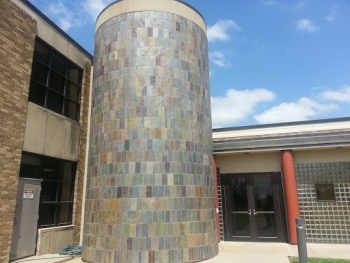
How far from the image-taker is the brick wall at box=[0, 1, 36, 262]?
847 centimetres

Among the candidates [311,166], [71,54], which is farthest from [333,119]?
[71,54]

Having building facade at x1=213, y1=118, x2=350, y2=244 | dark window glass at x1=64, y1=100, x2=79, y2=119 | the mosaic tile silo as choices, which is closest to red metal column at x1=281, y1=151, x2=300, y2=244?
building facade at x1=213, y1=118, x2=350, y2=244

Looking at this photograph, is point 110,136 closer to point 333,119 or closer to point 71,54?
point 71,54

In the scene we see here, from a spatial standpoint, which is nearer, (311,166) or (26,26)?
(26,26)

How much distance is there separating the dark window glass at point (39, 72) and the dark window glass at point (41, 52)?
209mm

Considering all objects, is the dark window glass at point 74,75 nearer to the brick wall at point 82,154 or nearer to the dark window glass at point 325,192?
the brick wall at point 82,154

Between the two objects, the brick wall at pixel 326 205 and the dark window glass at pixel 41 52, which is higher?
the dark window glass at pixel 41 52

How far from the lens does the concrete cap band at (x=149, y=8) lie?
10195 millimetres

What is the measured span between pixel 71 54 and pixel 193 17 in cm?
516

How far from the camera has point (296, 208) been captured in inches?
455

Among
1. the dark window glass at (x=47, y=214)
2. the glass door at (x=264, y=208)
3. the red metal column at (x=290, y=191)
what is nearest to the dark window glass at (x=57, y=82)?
the dark window glass at (x=47, y=214)

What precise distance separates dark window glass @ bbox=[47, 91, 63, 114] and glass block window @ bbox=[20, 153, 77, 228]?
1853mm

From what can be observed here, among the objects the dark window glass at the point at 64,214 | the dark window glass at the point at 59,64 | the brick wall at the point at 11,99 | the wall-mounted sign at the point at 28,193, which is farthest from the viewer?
the dark window glass at the point at 59,64

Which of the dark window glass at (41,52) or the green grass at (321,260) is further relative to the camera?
the dark window glass at (41,52)
